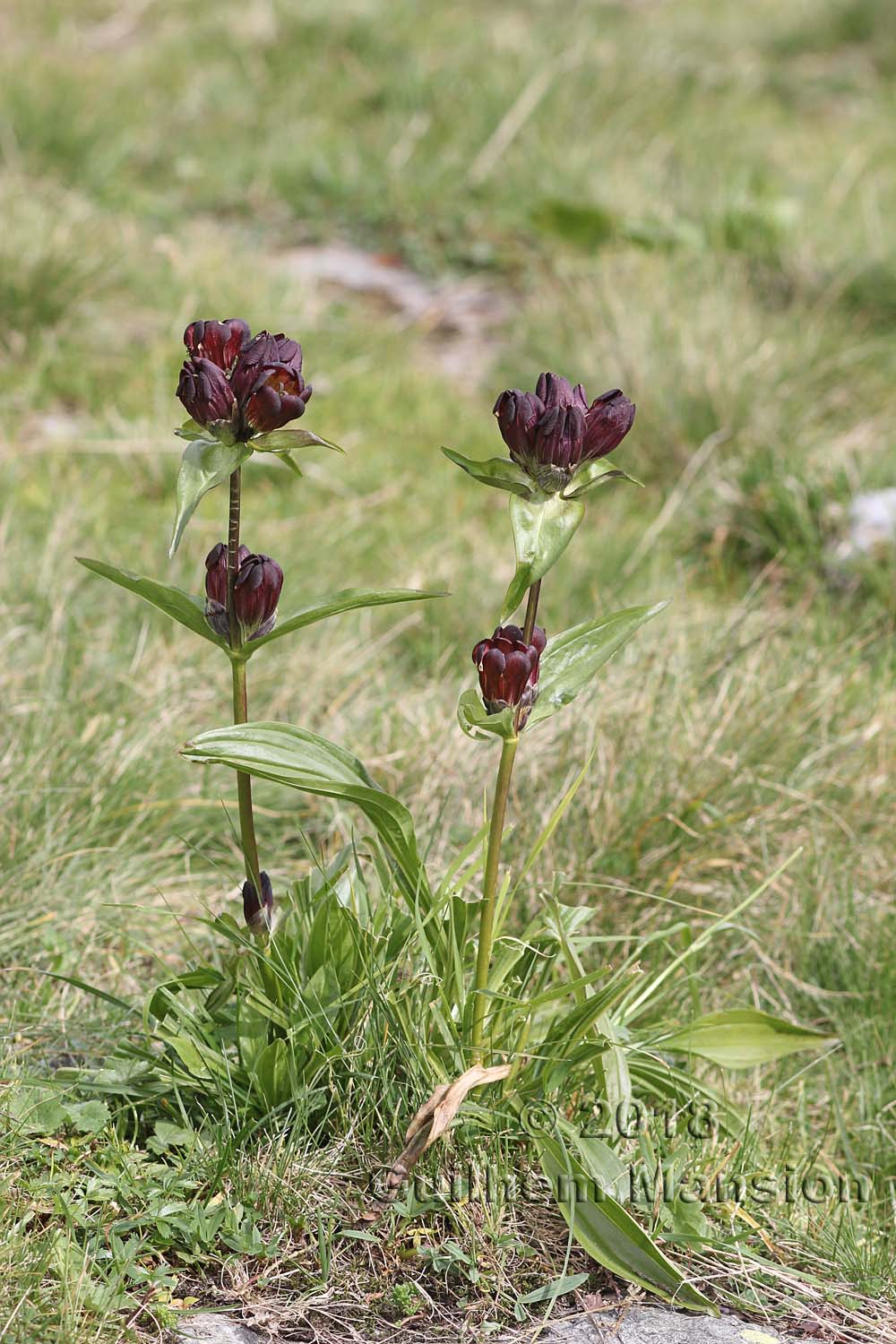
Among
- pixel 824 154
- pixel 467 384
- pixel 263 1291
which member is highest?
pixel 824 154

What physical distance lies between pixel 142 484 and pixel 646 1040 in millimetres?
2413

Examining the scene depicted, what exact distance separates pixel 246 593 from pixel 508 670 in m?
0.31

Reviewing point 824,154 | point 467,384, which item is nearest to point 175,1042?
point 467,384

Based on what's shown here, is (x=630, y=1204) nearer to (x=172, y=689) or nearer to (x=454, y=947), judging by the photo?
(x=454, y=947)

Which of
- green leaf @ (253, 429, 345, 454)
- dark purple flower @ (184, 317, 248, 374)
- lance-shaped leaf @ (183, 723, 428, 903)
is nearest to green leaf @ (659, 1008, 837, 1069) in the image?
lance-shaped leaf @ (183, 723, 428, 903)

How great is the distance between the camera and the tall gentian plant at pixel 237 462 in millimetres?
1413

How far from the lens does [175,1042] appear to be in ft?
5.42

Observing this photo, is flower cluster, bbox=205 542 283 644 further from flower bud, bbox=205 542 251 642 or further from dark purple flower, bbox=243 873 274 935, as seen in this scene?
dark purple flower, bbox=243 873 274 935

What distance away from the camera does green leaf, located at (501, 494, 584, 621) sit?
137 centimetres

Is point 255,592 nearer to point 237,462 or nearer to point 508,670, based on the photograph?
point 237,462

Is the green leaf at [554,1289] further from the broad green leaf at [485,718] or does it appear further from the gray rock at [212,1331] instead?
the broad green leaf at [485,718]

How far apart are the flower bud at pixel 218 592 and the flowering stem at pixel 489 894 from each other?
1.18 feet

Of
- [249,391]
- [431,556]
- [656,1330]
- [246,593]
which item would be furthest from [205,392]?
[431,556]

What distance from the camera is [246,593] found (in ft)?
4.98
